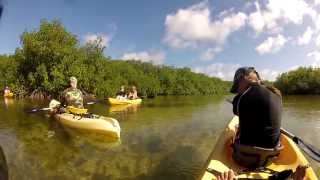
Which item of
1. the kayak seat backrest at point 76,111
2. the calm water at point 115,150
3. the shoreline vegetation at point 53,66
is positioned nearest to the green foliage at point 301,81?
the shoreline vegetation at point 53,66

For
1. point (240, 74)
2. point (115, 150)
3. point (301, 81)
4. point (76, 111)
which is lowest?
point (115, 150)

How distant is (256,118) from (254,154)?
1.90 feet

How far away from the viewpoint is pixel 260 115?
5.96 m

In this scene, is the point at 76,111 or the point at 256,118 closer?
the point at 256,118

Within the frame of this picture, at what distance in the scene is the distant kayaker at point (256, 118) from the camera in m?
5.96

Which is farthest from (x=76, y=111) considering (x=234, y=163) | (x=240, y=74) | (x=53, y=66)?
(x=53, y=66)

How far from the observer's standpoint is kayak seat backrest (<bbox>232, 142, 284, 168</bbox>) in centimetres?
606

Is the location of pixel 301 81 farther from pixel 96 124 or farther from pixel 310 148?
pixel 310 148

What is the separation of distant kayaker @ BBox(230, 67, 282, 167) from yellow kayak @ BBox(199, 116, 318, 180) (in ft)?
1.07

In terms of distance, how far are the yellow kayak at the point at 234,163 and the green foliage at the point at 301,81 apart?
220ft

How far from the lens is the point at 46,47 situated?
46594 mm

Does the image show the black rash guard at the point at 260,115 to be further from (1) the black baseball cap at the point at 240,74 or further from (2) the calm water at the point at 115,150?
(2) the calm water at the point at 115,150

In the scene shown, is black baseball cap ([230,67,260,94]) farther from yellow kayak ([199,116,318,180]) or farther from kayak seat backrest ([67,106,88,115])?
kayak seat backrest ([67,106,88,115])

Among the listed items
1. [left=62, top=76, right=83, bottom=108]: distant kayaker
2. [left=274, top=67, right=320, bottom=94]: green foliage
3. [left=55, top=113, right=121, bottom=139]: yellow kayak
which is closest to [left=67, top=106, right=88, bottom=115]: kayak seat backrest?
[left=55, top=113, right=121, bottom=139]: yellow kayak
